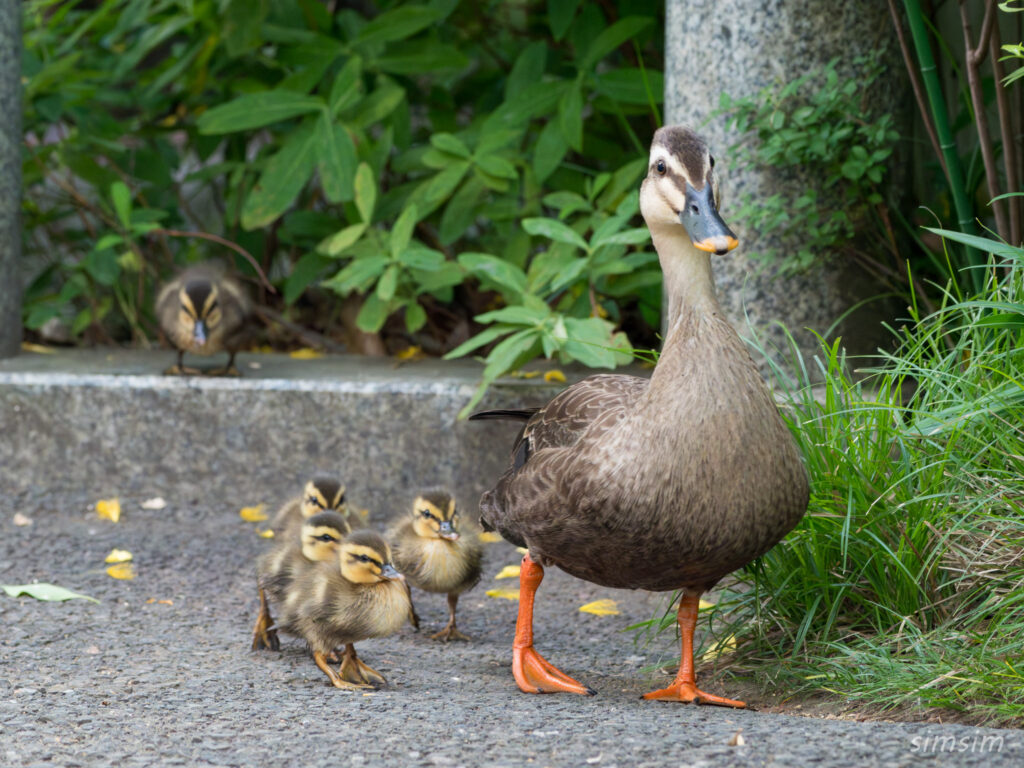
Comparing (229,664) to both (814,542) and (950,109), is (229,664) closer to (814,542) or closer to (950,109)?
(814,542)

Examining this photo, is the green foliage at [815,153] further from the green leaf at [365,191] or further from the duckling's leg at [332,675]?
the duckling's leg at [332,675]

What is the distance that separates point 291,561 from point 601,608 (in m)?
1.22

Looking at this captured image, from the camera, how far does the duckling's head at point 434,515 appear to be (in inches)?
178

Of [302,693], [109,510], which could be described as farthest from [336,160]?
[302,693]

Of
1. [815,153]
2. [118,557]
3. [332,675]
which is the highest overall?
[815,153]

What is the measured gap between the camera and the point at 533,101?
6270mm

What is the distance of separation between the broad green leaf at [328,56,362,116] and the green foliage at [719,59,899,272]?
6.93 ft

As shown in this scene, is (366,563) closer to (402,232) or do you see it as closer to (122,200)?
(402,232)

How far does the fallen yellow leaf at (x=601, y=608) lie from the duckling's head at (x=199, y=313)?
2.48m

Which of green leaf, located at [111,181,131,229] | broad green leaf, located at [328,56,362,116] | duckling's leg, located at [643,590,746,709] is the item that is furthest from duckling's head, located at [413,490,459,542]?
green leaf, located at [111,181,131,229]

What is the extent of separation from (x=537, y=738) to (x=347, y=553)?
46.2 inches

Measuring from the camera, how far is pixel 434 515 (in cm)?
453

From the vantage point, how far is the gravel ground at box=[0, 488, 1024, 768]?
113 inches

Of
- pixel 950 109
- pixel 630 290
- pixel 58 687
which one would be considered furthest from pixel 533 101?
pixel 58 687
